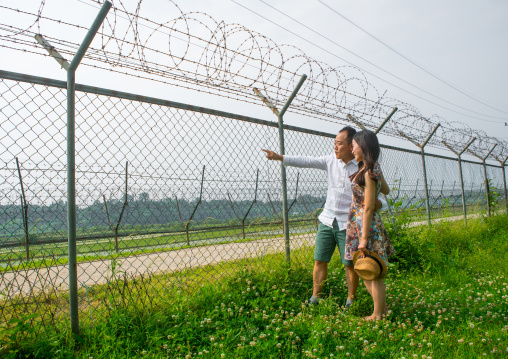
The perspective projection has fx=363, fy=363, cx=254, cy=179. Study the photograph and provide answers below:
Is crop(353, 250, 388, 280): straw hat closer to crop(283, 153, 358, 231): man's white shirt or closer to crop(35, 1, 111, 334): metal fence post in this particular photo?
crop(283, 153, 358, 231): man's white shirt


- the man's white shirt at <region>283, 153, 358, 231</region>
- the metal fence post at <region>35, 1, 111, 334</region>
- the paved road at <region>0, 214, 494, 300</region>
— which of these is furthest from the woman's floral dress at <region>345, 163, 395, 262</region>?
the metal fence post at <region>35, 1, 111, 334</region>

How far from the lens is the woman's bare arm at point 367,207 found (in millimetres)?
2760

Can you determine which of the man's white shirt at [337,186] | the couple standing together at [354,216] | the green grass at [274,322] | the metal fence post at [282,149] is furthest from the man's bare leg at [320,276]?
the metal fence post at [282,149]

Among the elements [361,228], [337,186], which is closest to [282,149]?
[337,186]

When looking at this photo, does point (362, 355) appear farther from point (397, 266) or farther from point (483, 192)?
point (483, 192)

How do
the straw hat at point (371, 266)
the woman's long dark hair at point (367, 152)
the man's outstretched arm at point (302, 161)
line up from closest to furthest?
the straw hat at point (371, 266) < the woman's long dark hair at point (367, 152) < the man's outstretched arm at point (302, 161)

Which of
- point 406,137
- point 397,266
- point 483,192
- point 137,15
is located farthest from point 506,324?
point 483,192

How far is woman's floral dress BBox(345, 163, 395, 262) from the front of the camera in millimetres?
2830

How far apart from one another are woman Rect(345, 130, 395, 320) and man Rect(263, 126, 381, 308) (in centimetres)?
19

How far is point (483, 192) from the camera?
1047 cm

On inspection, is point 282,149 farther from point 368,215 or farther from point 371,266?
point 371,266

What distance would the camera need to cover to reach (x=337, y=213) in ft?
10.7

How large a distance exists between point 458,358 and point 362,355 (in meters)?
0.58

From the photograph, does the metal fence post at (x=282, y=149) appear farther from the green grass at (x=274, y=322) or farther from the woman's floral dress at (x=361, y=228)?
the woman's floral dress at (x=361, y=228)
